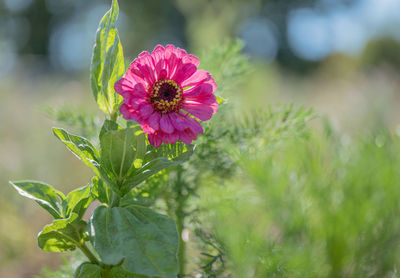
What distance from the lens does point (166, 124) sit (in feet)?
1.57

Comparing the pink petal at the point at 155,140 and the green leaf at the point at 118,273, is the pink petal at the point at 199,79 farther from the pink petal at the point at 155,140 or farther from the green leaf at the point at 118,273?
the green leaf at the point at 118,273

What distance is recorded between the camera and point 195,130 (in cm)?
49

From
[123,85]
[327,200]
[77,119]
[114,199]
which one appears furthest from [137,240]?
[327,200]

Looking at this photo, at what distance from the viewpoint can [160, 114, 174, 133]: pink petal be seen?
0.47 m

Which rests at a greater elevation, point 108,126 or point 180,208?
point 108,126

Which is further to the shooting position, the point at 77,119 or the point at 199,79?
the point at 77,119

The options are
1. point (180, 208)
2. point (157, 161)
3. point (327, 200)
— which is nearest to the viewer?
point (157, 161)

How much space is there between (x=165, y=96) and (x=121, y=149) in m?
0.08

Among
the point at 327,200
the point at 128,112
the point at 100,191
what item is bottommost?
the point at 327,200

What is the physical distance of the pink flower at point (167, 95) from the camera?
48cm

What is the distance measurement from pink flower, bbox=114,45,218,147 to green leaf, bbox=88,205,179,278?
92mm

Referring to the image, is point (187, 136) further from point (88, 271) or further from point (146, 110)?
point (88, 271)

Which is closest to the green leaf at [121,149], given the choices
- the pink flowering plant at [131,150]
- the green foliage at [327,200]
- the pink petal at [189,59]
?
the pink flowering plant at [131,150]

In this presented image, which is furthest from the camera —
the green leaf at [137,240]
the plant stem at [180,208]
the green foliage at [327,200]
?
the green foliage at [327,200]
